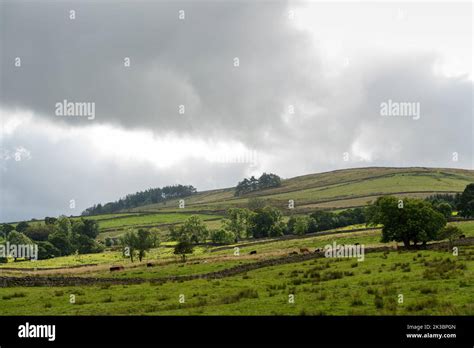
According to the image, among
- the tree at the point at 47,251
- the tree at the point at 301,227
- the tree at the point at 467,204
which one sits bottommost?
the tree at the point at 47,251

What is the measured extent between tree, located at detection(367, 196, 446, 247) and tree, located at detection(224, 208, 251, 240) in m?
75.3

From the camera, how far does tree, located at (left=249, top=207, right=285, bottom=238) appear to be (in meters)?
146

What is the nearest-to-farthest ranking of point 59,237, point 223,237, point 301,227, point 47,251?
point 223,237 → point 301,227 → point 47,251 → point 59,237

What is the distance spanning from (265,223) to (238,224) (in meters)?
8.88

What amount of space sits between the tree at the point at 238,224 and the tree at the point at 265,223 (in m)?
2.71

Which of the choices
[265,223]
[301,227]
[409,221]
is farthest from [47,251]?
[409,221]

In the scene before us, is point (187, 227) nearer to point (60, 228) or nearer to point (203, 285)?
point (60, 228)

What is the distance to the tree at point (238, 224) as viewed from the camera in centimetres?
14412

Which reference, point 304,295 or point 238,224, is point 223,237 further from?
point 304,295

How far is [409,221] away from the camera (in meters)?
63.0

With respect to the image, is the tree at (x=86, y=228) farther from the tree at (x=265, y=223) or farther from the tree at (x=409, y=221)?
the tree at (x=409, y=221)

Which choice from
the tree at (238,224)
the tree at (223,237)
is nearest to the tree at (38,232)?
the tree at (238,224)

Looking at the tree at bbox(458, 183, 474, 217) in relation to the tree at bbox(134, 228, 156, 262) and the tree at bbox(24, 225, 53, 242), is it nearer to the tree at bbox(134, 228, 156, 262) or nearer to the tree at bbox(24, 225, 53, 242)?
the tree at bbox(134, 228, 156, 262)
